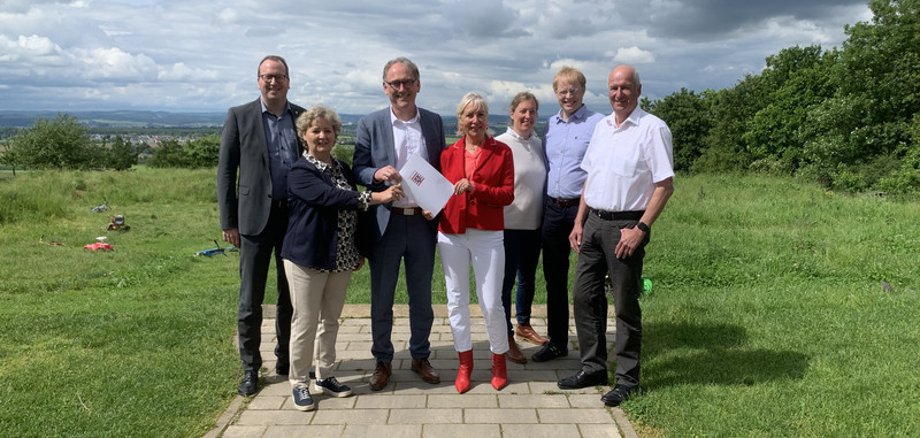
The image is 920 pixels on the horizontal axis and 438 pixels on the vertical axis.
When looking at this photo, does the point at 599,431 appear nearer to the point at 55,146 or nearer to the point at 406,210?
the point at 406,210

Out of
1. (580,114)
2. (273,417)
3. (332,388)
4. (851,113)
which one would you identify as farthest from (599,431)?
(851,113)

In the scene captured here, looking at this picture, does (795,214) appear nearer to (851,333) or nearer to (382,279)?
(851,333)

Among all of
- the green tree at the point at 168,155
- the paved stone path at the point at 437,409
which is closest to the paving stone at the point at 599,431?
the paved stone path at the point at 437,409

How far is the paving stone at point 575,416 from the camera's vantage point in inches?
152

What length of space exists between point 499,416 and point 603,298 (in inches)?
44.5

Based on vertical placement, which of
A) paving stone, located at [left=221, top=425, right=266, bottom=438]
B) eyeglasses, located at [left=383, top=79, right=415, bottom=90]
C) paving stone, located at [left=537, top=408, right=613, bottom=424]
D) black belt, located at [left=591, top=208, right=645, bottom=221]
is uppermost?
eyeglasses, located at [left=383, top=79, right=415, bottom=90]

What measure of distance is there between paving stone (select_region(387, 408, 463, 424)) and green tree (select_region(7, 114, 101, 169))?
205 ft

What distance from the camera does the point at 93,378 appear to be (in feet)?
14.6

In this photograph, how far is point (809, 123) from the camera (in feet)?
130

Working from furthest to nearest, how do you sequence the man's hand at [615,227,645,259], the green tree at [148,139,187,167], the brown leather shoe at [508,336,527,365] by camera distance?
the green tree at [148,139,187,167], the brown leather shoe at [508,336,527,365], the man's hand at [615,227,645,259]

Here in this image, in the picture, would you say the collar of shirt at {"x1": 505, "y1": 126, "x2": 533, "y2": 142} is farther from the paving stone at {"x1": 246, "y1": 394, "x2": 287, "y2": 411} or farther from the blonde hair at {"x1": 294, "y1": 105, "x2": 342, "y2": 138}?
the paving stone at {"x1": 246, "y1": 394, "x2": 287, "y2": 411}

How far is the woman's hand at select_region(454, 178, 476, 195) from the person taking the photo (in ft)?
13.3

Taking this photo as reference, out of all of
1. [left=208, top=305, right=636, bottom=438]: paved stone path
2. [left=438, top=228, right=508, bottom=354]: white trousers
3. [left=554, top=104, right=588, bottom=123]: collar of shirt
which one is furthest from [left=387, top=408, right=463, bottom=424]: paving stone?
[left=554, top=104, right=588, bottom=123]: collar of shirt

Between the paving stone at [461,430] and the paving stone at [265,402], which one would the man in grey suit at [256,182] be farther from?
the paving stone at [461,430]
